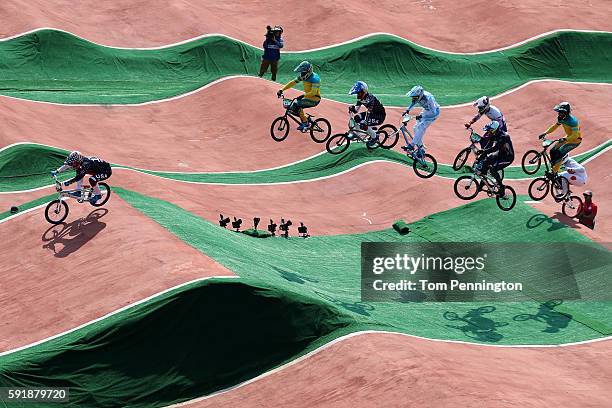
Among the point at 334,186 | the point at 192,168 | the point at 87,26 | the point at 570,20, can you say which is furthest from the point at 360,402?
the point at 570,20

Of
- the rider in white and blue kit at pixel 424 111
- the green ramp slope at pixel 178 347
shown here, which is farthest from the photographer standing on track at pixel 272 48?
the green ramp slope at pixel 178 347

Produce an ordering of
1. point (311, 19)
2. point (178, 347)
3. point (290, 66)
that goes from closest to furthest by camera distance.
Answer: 1. point (178, 347)
2. point (290, 66)
3. point (311, 19)

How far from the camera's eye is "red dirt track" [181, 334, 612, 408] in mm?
22672

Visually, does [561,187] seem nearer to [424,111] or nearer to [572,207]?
[572,207]

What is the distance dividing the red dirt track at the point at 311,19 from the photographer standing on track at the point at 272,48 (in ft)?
18.9

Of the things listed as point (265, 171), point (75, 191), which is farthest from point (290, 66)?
point (75, 191)

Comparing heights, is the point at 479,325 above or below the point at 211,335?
below

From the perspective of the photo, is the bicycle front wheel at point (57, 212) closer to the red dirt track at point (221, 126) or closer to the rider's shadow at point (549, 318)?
the red dirt track at point (221, 126)

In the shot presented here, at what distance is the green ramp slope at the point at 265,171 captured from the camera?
1480 inches

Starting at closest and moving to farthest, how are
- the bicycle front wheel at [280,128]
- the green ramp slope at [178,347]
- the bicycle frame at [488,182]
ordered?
the green ramp slope at [178,347]
the bicycle frame at [488,182]
the bicycle front wheel at [280,128]

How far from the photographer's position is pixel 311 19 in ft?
182

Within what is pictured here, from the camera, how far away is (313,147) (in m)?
42.1

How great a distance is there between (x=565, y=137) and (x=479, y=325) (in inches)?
293

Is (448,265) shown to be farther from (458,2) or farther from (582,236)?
(458,2)
